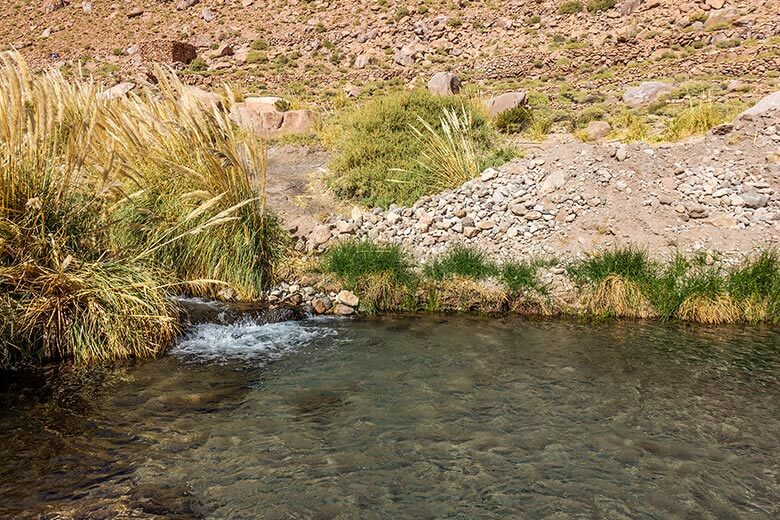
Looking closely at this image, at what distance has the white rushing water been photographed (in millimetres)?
6504

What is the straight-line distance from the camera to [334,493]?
396 cm

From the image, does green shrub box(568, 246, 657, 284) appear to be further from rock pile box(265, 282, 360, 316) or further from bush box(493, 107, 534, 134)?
bush box(493, 107, 534, 134)

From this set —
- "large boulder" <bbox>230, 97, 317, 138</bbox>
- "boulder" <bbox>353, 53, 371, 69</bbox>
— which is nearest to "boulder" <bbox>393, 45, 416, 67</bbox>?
"boulder" <bbox>353, 53, 371, 69</bbox>

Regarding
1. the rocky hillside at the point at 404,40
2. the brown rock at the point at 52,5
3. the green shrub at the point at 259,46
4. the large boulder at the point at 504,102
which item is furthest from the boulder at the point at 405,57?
the brown rock at the point at 52,5

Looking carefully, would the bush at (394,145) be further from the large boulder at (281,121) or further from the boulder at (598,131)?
the boulder at (598,131)

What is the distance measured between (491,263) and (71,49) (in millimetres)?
44590

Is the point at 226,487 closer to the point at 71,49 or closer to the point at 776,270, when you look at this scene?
the point at 776,270

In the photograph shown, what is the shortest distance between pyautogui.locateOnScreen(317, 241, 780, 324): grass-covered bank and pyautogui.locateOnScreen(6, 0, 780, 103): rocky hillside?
46.5 feet

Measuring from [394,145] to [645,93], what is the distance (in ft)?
42.8

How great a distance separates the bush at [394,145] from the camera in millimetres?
11461

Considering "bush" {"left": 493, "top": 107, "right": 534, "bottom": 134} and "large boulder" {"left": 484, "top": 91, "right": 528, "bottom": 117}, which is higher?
"large boulder" {"left": 484, "top": 91, "right": 528, "bottom": 117}

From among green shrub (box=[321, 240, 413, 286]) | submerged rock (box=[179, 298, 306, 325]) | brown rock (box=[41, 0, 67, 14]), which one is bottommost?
submerged rock (box=[179, 298, 306, 325])

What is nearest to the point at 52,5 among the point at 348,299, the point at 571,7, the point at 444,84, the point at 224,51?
the point at 224,51

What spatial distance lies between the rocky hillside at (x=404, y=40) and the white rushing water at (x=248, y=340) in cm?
1804
